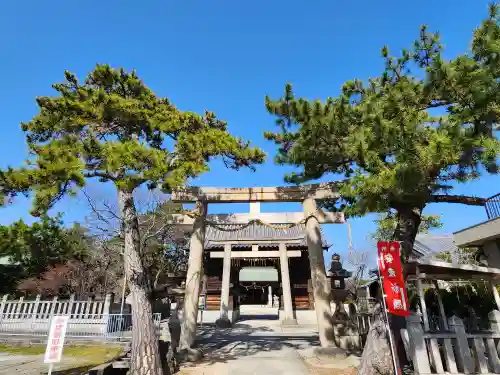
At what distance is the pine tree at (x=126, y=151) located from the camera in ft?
19.1

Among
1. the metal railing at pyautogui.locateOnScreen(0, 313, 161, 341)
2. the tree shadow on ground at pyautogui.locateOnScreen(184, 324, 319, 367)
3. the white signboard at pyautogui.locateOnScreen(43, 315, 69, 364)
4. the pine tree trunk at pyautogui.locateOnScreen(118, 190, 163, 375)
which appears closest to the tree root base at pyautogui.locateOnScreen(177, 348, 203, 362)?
the tree shadow on ground at pyautogui.locateOnScreen(184, 324, 319, 367)

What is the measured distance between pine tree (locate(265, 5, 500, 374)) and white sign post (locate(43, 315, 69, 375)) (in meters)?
6.07

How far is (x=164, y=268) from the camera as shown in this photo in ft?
70.1

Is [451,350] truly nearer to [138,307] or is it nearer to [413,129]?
[413,129]

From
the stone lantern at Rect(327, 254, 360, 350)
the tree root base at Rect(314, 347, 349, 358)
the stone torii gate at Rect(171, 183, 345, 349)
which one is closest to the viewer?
the tree root base at Rect(314, 347, 349, 358)

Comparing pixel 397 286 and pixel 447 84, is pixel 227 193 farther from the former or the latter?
pixel 447 84

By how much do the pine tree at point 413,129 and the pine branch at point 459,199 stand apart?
0.02 meters

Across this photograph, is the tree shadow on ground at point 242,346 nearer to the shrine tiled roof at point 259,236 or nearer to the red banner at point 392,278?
the red banner at point 392,278

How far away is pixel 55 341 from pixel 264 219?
24.1 feet

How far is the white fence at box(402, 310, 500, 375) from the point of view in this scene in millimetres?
5930

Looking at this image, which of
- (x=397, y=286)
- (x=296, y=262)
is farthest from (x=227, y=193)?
(x=296, y=262)

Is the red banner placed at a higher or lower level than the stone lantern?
higher

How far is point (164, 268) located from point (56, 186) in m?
16.9

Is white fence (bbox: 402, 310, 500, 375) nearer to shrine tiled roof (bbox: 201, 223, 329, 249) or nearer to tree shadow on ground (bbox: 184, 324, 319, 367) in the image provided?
tree shadow on ground (bbox: 184, 324, 319, 367)
